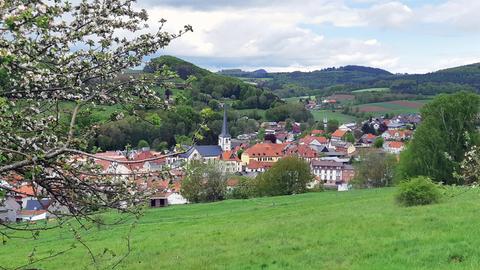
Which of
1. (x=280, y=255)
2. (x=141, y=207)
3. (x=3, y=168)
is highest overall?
(x=3, y=168)

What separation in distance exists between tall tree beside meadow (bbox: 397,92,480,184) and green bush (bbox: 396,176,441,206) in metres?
26.4

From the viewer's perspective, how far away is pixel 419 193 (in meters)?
27.1

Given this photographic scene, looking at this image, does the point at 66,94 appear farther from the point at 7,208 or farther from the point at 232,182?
the point at 232,182

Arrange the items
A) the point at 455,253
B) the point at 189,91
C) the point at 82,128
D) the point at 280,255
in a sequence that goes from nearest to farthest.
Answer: the point at 82,128 < the point at 189,91 < the point at 455,253 < the point at 280,255

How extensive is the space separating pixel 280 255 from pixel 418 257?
4370mm

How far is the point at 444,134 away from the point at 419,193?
29.3m

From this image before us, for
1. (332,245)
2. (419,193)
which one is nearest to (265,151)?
(419,193)

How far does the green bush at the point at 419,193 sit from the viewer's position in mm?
27044

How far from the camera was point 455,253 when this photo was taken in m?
13.4

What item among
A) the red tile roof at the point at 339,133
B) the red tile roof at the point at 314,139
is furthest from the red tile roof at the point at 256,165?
Result: the red tile roof at the point at 339,133

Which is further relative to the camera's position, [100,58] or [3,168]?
[100,58]

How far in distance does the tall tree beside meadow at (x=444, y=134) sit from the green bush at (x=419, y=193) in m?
26.4

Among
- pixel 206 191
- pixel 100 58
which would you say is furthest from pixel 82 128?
pixel 206 191

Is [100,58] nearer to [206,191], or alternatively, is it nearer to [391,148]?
[206,191]
